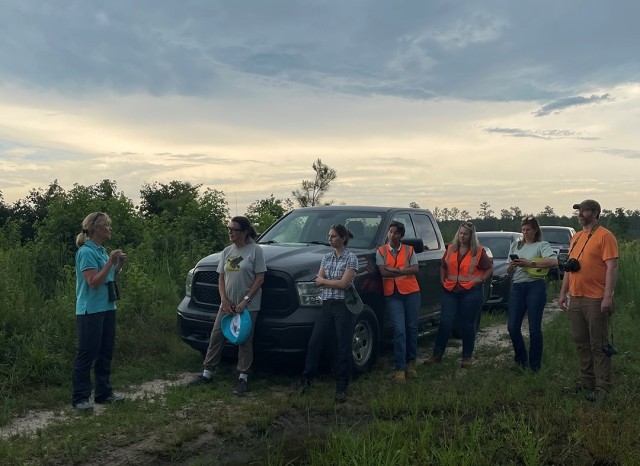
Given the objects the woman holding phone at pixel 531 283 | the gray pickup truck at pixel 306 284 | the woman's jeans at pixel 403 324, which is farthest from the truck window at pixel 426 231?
the woman's jeans at pixel 403 324

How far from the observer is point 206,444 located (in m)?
4.97

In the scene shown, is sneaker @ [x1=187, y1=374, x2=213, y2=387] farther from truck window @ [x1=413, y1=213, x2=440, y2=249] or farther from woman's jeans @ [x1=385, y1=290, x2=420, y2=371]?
truck window @ [x1=413, y1=213, x2=440, y2=249]

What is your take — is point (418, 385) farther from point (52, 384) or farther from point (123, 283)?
point (123, 283)

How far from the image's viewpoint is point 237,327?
645 cm

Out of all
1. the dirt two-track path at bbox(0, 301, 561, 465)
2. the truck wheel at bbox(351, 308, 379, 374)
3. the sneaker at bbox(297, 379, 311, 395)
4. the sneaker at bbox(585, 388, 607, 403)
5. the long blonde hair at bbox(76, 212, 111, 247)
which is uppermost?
the long blonde hair at bbox(76, 212, 111, 247)

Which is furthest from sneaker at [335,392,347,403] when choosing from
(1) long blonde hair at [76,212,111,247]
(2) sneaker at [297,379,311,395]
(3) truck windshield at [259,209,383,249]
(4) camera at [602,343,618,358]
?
(1) long blonde hair at [76,212,111,247]

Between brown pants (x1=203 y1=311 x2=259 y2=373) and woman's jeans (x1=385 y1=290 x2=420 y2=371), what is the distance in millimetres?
1596

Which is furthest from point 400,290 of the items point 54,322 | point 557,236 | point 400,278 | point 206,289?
point 557,236

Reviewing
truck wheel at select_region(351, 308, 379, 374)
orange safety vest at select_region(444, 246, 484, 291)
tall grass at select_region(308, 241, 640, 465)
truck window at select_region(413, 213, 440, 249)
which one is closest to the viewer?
tall grass at select_region(308, 241, 640, 465)

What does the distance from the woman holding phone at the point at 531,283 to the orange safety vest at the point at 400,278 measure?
3.68 ft

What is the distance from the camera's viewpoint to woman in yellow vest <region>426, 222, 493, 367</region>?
7578mm

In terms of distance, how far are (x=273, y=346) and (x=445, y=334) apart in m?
2.38

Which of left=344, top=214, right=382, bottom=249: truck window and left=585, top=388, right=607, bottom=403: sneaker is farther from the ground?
left=344, top=214, right=382, bottom=249: truck window

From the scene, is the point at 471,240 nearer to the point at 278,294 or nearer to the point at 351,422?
the point at 278,294
